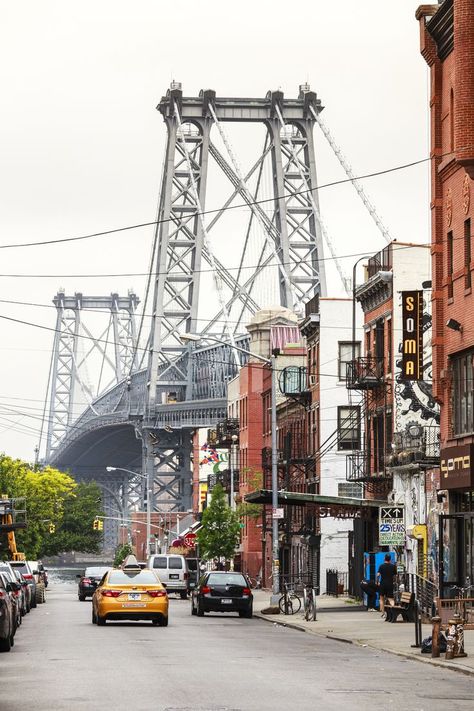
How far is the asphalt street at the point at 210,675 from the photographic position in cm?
1830

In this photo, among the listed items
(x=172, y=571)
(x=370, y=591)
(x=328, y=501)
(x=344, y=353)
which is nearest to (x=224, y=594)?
(x=370, y=591)

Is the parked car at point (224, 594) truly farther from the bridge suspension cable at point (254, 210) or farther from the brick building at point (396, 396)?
the bridge suspension cable at point (254, 210)

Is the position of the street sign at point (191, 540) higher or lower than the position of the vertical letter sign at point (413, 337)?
lower

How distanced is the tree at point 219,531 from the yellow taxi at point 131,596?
4737 centimetres

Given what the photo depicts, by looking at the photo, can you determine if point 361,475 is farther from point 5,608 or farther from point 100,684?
point 100,684

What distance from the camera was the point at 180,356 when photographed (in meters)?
132

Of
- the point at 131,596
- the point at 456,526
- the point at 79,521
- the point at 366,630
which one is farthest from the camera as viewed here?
the point at 79,521

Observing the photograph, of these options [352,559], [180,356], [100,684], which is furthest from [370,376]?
[180,356]

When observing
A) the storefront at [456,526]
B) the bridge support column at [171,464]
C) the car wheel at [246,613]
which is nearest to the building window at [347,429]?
the car wheel at [246,613]

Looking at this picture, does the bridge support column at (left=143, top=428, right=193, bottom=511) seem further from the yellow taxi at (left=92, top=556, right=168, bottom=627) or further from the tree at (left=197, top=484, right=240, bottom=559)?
the yellow taxi at (left=92, top=556, right=168, bottom=627)

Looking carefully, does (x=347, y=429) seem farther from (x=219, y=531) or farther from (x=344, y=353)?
(x=219, y=531)

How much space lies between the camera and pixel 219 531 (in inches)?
3386

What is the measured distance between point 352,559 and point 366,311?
9.81 metres

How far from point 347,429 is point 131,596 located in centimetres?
2910
